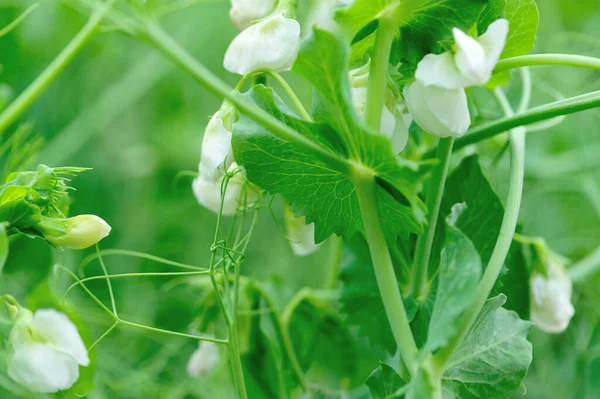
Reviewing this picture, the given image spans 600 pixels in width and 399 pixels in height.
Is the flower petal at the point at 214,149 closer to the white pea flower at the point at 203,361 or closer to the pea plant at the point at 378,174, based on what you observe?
the pea plant at the point at 378,174

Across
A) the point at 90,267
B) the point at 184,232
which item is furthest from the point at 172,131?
the point at 90,267

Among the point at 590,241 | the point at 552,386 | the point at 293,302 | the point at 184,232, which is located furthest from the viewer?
the point at 184,232

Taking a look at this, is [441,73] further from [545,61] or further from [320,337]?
[320,337]

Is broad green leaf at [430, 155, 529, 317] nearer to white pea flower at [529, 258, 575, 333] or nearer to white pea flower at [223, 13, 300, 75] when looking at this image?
white pea flower at [529, 258, 575, 333]

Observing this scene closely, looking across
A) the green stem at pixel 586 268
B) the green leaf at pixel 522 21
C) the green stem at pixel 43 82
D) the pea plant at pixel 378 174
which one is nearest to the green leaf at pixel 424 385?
the pea plant at pixel 378 174

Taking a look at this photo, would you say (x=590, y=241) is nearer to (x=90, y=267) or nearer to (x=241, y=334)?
(x=241, y=334)
